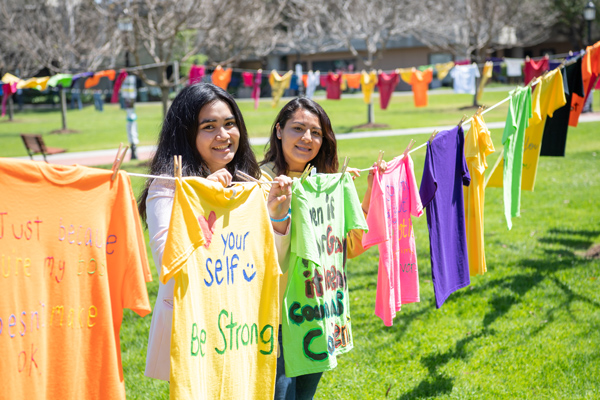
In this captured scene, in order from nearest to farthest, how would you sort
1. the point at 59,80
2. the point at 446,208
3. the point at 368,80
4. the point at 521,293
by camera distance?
the point at 446,208, the point at 521,293, the point at 59,80, the point at 368,80

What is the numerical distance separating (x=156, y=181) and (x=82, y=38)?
25.4 meters

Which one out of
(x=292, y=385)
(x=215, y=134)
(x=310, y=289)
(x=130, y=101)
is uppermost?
(x=130, y=101)

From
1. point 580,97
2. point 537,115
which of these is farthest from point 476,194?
point 580,97

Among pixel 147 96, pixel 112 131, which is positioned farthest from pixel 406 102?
pixel 147 96

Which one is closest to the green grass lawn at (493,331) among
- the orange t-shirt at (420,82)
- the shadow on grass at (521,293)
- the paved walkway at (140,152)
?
the shadow on grass at (521,293)

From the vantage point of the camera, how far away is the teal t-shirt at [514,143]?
458cm

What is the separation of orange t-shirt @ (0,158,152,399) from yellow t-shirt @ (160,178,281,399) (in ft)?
0.61

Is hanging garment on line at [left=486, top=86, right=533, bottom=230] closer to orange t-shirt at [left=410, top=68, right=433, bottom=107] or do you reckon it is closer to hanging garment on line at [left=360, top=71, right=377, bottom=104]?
orange t-shirt at [left=410, top=68, right=433, bottom=107]

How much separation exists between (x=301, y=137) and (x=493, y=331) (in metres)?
3.04

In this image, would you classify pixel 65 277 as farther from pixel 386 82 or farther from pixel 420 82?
pixel 386 82

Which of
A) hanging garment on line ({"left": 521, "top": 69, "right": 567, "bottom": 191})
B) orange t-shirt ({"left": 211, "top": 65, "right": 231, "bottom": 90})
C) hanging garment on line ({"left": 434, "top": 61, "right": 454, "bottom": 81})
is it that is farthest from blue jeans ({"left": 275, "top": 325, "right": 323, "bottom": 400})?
hanging garment on line ({"left": 434, "top": 61, "right": 454, "bottom": 81})

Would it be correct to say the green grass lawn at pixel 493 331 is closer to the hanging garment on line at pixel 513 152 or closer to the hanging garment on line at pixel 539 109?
the hanging garment on line at pixel 513 152

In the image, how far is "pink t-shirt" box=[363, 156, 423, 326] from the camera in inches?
125

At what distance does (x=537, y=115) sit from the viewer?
5180 millimetres
